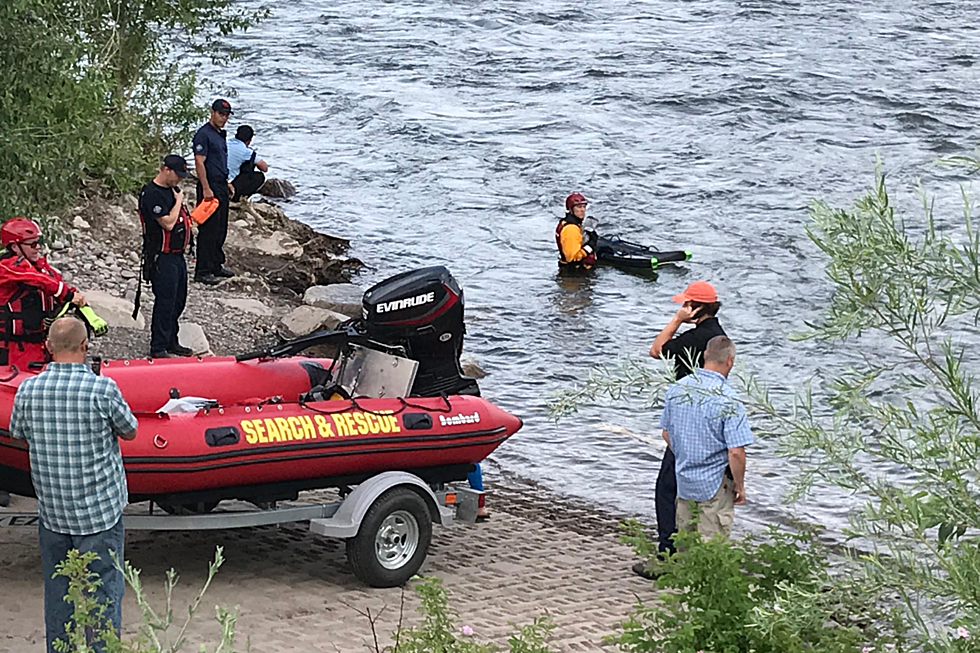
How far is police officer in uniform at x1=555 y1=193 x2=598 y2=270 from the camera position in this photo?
16.1 metres

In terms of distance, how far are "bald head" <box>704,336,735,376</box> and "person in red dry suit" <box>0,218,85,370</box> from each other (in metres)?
3.31

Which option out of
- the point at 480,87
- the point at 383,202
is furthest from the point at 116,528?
the point at 480,87

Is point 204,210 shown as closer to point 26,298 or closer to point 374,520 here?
point 26,298

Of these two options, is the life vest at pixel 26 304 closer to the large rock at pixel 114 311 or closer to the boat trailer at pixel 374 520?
the boat trailer at pixel 374 520

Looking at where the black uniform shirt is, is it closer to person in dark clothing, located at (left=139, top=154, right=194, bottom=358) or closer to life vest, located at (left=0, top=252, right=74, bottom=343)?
person in dark clothing, located at (left=139, top=154, right=194, bottom=358)

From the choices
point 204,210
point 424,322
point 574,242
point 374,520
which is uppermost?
point 424,322

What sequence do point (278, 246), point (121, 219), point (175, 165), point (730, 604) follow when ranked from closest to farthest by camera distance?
point (730, 604) → point (175, 165) → point (121, 219) → point (278, 246)

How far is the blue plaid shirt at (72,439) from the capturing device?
4980 mm

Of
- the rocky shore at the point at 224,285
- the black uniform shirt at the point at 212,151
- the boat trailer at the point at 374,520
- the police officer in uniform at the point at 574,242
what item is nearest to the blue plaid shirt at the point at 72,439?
the boat trailer at the point at 374,520

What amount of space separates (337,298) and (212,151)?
6.91 feet

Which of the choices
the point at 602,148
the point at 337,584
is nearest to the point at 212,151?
the point at 337,584

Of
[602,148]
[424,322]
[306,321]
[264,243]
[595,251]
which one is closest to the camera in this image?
[424,322]

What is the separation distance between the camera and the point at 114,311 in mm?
10844

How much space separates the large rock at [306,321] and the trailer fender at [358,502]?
5608 millimetres
